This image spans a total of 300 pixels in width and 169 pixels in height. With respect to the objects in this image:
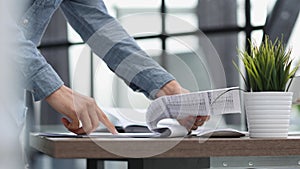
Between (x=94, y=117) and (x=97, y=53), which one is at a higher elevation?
(x=97, y=53)

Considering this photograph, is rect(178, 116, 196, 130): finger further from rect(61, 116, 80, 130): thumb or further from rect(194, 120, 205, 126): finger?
rect(61, 116, 80, 130): thumb

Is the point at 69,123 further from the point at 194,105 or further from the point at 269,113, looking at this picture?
the point at 269,113

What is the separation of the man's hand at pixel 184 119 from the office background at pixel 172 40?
1.3 inches

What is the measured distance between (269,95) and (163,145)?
0.37m

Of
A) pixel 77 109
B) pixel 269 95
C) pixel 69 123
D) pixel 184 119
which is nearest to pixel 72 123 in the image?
pixel 69 123

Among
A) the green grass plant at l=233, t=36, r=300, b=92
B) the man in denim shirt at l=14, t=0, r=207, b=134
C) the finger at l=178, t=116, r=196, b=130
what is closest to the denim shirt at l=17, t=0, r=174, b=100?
the man in denim shirt at l=14, t=0, r=207, b=134

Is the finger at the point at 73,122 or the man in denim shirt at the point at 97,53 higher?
the man in denim shirt at the point at 97,53

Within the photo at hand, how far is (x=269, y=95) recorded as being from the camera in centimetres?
116

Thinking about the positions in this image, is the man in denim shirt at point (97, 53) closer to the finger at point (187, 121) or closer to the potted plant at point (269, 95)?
the finger at point (187, 121)

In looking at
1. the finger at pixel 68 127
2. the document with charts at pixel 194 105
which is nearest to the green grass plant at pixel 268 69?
the document with charts at pixel 194 105

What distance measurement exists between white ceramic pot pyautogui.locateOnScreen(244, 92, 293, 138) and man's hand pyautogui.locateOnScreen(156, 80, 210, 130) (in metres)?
0.19

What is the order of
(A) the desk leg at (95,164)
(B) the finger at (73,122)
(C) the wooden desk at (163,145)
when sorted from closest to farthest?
1. (C) the wooden desk at (163,145)
2. (B) the finger at (73,122)
3. (A) the desk leg at (95,164)

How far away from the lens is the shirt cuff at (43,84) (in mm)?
951

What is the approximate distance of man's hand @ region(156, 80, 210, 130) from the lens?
0.93 metres
